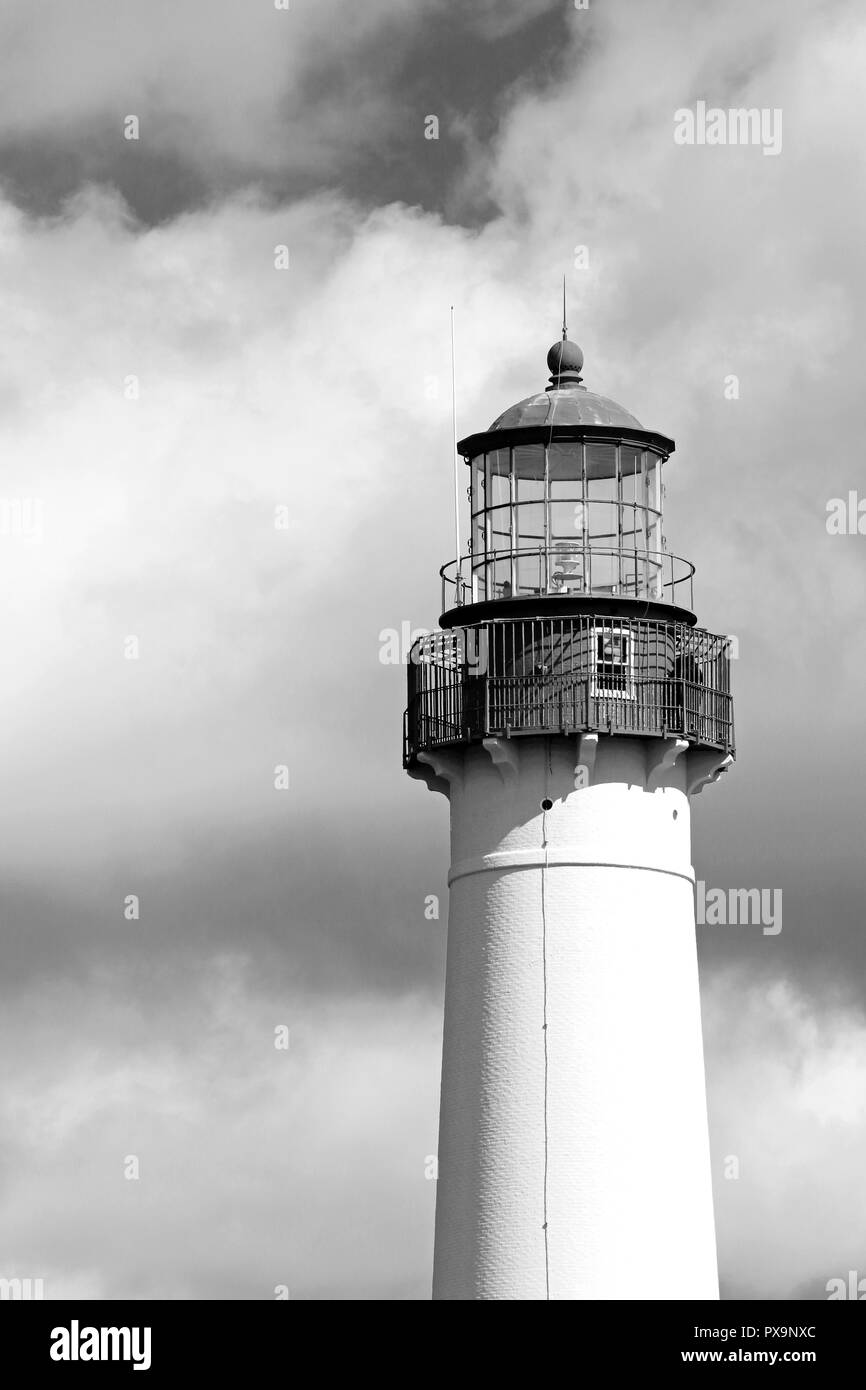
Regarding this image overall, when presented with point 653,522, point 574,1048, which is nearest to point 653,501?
point 653,522

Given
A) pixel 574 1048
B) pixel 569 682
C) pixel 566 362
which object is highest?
pixel 566 362

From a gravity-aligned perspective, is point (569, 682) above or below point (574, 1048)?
above

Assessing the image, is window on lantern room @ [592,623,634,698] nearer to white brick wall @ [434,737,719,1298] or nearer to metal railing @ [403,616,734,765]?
metal railing @ [403,616,734,765]

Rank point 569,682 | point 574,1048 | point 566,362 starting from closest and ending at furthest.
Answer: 1. point 574,1048
2. point 569,682
3. point 566,362

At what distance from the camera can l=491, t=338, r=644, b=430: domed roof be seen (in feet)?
246

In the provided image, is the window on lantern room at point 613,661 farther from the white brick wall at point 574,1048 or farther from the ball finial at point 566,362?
the ball finial at point 566,362

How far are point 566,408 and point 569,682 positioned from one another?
4137 mm

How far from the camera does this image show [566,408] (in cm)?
7506

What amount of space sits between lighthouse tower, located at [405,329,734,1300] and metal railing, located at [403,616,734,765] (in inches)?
1.2

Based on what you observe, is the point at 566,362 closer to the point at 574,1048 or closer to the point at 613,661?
the point at 613,661

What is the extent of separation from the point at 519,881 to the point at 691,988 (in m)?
2.85

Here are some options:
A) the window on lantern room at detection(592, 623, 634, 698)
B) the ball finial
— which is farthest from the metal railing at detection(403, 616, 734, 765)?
the ball finial
